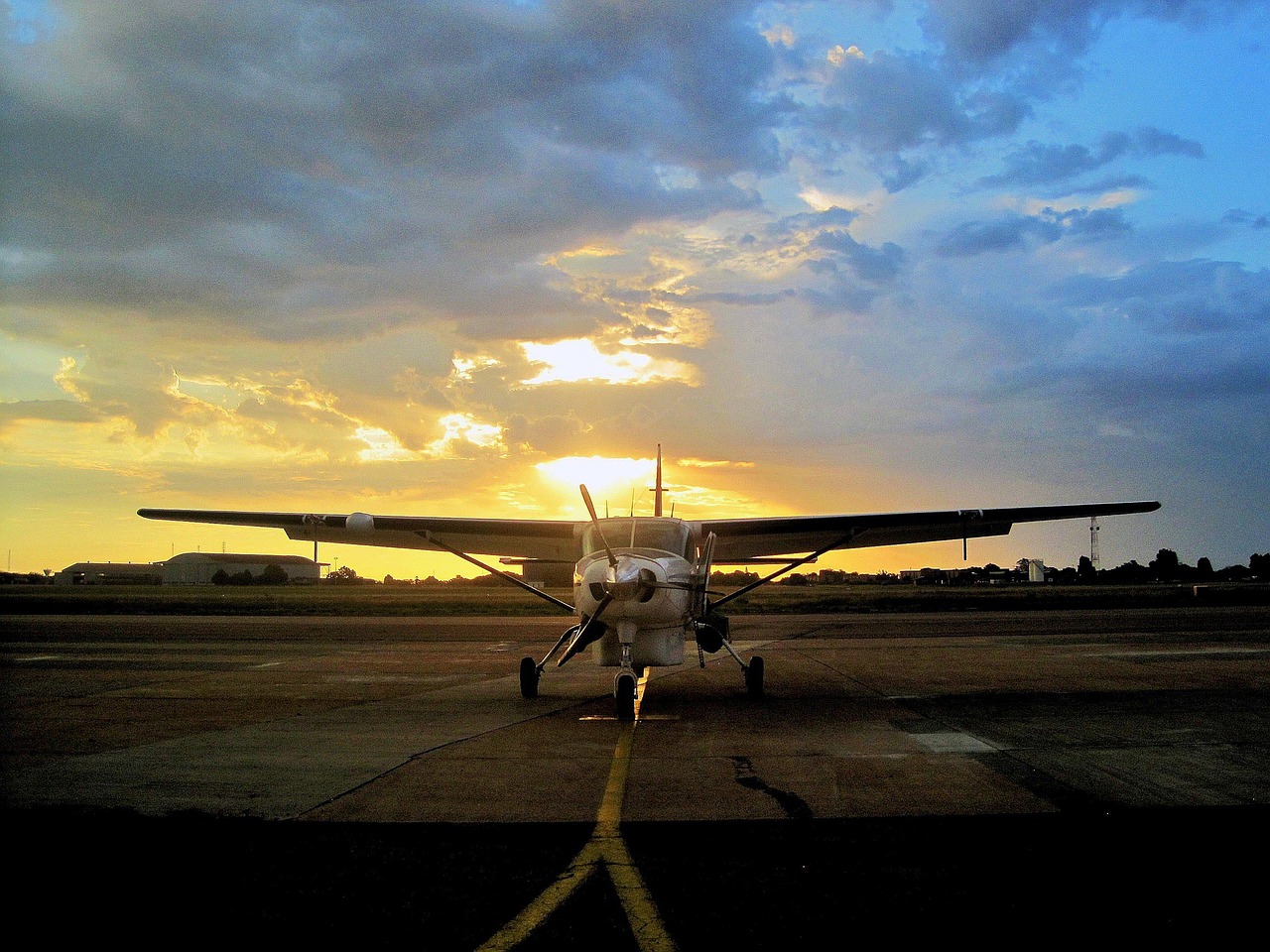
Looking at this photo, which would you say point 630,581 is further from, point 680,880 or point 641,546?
point 680,880

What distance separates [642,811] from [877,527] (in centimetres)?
1070

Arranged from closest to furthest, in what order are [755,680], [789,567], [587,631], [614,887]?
[614,887] < [587,631] < [755,680] < [789,567]

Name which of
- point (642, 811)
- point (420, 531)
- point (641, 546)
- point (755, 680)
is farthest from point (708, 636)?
point (642, 811)

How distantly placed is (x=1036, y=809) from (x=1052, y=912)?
7.97ft

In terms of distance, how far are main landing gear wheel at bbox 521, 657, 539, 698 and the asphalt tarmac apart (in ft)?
1.11

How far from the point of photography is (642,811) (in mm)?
6934

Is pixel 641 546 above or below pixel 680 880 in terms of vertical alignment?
above

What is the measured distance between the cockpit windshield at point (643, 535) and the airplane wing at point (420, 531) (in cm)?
175

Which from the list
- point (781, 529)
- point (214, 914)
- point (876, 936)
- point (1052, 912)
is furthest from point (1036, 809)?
point (781, 529)

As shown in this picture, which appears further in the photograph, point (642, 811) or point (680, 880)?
point (642, 811)

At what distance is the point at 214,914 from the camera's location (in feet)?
15.1

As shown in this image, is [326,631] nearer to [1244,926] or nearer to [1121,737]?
[1121,737]

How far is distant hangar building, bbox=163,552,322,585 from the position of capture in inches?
6225

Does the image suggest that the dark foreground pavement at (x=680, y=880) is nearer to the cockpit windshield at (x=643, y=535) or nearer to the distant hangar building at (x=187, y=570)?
the cockpit windshield at (x=643, y=535)
